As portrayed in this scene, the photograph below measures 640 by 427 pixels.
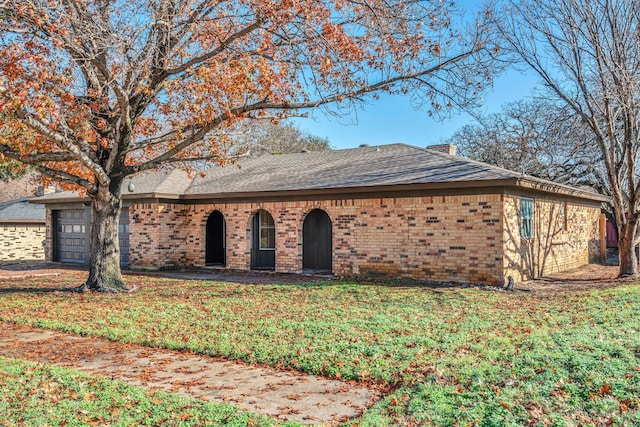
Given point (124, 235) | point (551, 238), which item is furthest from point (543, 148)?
point (124, 235)

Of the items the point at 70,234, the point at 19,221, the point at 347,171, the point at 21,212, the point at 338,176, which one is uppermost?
the point at 347,171

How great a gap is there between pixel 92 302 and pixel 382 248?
290 inches

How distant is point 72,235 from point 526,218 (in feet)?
58.7

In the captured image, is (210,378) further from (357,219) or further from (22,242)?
(22,242)

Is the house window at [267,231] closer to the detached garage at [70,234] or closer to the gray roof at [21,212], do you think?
the detached garage at [70,234]

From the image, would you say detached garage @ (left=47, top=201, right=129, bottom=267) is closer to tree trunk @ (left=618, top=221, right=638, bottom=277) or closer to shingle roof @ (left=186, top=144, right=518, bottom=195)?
shingle roof @ (left=186, top=144, right=518, bottom=195)

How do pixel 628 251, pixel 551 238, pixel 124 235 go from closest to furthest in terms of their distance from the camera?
pixel 628 251
pixel 551 238
pixel 124 235

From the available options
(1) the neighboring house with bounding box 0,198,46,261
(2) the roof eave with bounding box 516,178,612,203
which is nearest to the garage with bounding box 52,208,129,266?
(1) the neighboring house with bounding box 0,198,46,261

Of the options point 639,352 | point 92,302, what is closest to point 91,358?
point 92,302

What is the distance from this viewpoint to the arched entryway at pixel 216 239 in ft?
65.6

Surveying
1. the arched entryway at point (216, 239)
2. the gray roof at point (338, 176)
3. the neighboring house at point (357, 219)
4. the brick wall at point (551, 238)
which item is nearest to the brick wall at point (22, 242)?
the neighboring house at point (357, 219)

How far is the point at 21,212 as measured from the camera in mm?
25906

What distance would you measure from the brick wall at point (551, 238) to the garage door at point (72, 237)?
54.3 ft

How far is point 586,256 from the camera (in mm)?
19953
